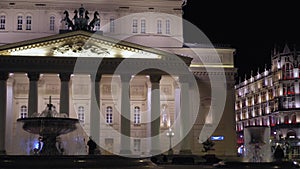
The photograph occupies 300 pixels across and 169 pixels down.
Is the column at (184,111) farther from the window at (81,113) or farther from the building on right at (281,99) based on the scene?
the building on right at (281,99)

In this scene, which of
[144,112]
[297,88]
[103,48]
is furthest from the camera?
[297,88]

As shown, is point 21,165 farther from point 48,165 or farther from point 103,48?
point 103,48

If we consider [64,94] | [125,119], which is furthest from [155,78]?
[64,94]

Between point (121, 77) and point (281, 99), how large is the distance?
47.7m

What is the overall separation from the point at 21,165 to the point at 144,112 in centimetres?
3129

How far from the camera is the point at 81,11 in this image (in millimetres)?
47906

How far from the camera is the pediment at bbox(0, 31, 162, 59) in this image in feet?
150

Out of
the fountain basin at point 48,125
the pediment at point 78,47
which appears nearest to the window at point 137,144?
the pediment at point 78,47

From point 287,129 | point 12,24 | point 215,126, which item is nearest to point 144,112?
point 215,126

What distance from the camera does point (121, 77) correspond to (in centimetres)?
4666

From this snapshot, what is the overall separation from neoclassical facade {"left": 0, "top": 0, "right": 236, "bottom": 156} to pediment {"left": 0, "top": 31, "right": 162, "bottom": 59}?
0.09m

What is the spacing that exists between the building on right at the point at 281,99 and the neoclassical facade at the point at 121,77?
1104 inches

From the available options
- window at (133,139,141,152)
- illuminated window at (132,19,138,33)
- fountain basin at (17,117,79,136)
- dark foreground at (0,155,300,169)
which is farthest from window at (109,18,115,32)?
dark foreground at (0,155,300,169)

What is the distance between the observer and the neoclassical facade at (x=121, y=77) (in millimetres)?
45781
